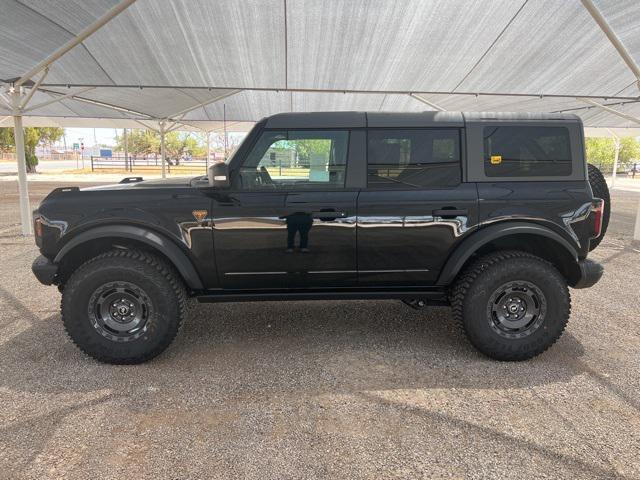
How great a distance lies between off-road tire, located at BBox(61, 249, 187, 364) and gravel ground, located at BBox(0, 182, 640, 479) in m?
0.15

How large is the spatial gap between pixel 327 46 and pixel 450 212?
534 centimetres

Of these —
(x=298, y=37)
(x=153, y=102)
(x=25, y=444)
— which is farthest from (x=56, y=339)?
(x=153, y=102)

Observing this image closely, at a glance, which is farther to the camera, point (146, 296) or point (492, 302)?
point (492, 302)

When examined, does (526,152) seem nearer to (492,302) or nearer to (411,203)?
(411,203)

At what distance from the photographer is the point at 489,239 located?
335 cm

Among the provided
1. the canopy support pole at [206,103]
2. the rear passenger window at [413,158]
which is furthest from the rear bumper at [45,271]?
the canopy support pole at [206,103]

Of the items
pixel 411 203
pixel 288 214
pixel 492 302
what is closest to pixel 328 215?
pixel 288 214

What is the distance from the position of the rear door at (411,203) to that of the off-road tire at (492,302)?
1.06 feet

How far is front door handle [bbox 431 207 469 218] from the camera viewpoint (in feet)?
11.1

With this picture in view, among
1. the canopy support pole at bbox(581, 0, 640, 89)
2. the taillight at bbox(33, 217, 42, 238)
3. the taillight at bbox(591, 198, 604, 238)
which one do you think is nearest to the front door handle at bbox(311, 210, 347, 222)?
the taillight at bbox(591, 198, 604, 238)

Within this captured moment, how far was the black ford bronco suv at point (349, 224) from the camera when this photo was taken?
333 cm

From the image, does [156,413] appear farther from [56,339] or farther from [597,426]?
[597,426]

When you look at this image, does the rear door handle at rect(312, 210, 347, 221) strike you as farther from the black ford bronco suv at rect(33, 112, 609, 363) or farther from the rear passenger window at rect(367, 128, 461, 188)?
the rear passenger window at rect(367, 128, 461, 188)

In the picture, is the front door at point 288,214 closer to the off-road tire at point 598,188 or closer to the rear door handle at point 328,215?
the rear door handle at point 328,215
